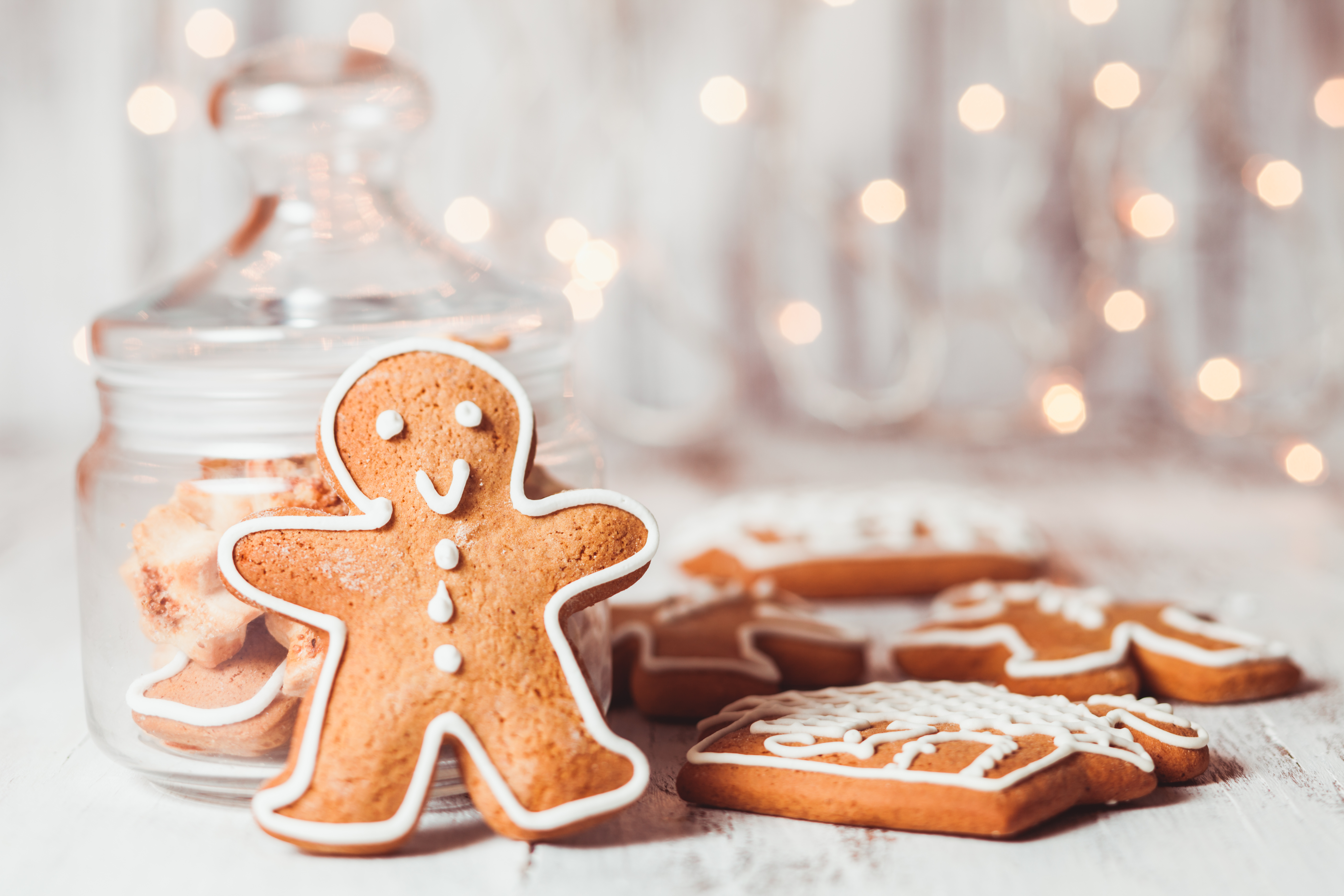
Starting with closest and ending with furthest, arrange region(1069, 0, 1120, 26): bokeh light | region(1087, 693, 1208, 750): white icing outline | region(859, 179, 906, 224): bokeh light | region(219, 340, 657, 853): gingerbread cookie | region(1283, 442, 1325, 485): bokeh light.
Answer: region(219, 340, 657, 853): gingerbread cookie
region(1087, 693, 1208, 750): white icing outline
region(1283, 442, 1325, 485): bokeh light
region(1069, 0, 1120, 26): bokeh light
region(859, 179, 906, 224): bokeh light

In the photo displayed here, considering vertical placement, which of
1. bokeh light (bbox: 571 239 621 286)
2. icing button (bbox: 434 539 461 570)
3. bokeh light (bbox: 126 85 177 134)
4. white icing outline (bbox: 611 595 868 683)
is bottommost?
white icing outline (bbox: 611 595 868 683)

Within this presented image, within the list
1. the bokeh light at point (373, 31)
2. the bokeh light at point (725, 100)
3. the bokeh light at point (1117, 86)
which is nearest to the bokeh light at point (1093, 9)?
the bokeh light at point (1117, 86)

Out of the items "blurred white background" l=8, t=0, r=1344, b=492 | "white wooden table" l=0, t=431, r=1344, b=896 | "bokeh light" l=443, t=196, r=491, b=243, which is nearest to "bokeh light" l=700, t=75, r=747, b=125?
"blurred white background" l=8, t=0, r=1344, b=492

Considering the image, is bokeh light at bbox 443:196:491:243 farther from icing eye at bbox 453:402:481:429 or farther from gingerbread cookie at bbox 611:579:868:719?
icing eye at bbox 453:402:481:429

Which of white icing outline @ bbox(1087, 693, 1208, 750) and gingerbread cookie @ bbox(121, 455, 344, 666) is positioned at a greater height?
gingerbread cookie @ bbox(121, 455, 344, 666)

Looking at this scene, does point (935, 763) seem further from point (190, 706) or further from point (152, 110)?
point (152, 110)

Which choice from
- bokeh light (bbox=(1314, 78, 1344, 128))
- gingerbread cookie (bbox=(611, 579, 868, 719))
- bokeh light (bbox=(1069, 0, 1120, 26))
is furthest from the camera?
bokeh light (bbox=(1069, 0, 1120, 26))
